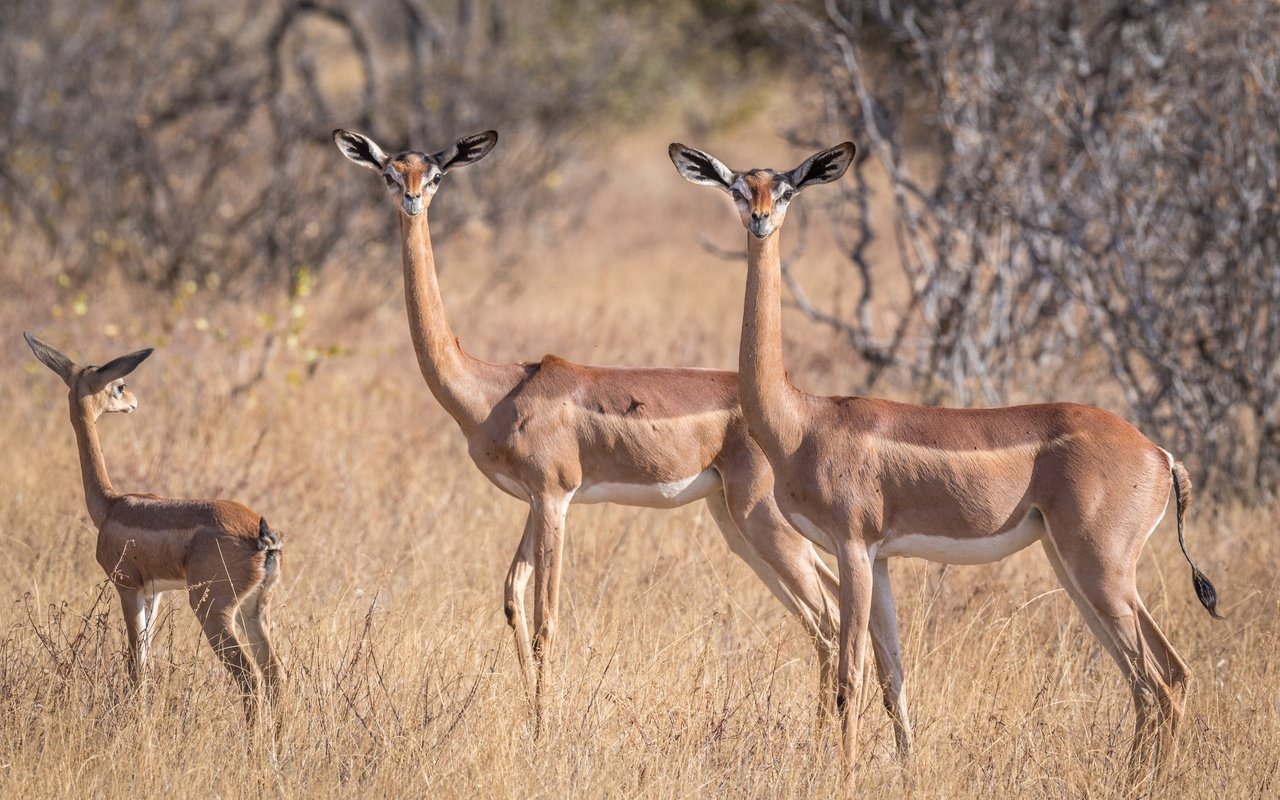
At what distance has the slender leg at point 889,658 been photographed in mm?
4484

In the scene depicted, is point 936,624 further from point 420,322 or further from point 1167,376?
point 1167,376

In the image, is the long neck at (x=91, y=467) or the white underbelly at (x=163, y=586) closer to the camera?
the white underbelly at (x=163, y=586)

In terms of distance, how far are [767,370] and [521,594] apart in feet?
4.64

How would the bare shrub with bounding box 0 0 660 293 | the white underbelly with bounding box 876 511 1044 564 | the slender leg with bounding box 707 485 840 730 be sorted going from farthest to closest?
the bare shrub with bounding box 0 0 660 293
the slender leg with bounding box 707 485 840 730
the white underbelly with bounding box 876 511 1044 564

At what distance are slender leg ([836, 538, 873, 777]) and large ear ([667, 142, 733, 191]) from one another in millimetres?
1135

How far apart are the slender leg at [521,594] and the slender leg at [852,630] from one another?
116 centimetres

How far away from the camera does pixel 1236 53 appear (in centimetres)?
719

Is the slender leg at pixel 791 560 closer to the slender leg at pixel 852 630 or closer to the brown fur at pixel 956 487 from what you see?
the brown fur at pixel 956 487

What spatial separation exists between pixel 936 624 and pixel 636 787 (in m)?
1.97

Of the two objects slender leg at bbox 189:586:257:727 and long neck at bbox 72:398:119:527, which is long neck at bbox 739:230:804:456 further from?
long neck at bbox 72:398:119:527

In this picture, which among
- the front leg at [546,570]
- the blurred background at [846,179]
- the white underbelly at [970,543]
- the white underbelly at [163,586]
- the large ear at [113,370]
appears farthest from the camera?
the blurred background at [846,179]

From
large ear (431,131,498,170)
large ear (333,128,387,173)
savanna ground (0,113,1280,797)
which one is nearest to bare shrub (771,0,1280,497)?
savanna ground (0,113,1280,797)

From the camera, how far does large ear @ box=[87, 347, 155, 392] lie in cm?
488

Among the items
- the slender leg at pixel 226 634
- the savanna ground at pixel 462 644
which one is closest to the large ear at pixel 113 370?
the savanna ground at pixel 462 644
